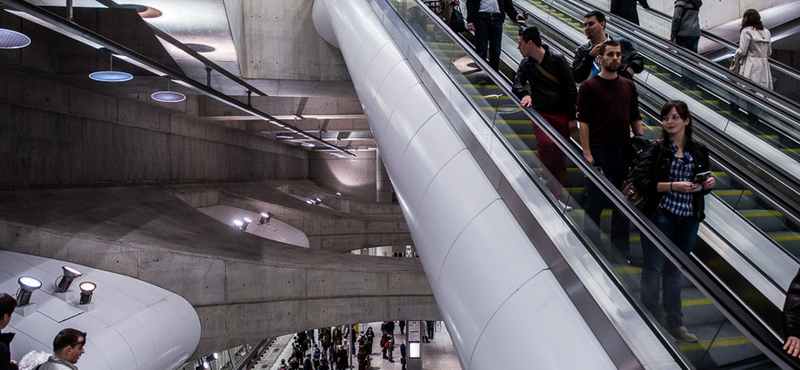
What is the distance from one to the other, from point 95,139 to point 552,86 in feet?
46.7

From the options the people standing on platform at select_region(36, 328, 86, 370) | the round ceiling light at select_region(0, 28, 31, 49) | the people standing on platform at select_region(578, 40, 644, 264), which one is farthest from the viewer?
the round ceiling light at select_region(0, 28, 31, 49)

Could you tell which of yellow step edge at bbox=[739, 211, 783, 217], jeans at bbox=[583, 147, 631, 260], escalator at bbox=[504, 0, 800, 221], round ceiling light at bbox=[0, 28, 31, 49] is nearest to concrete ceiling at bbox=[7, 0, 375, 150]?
round ceiling light at bbox=[0, 28, 31, 49]

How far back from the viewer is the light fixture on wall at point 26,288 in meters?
6.77

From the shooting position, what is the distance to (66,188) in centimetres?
1298

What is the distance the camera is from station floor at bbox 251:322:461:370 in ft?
67.1

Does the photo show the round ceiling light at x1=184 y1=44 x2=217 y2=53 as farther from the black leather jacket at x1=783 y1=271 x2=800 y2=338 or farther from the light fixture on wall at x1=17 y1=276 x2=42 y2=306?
the black leather jacket at x1=783 y1=271 x2=800 y2=338

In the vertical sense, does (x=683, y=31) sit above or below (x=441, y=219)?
above

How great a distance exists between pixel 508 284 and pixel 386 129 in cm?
325

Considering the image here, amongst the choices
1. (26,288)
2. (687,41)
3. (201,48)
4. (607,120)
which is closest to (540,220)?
(607,120)

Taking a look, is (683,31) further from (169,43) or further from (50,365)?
(169,43)

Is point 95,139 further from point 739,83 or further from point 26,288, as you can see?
point 739,83

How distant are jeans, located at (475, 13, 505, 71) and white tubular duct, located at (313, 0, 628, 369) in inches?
50.4

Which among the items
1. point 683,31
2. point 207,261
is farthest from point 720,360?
point 207,261

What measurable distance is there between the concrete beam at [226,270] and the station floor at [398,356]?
9.54 meters
